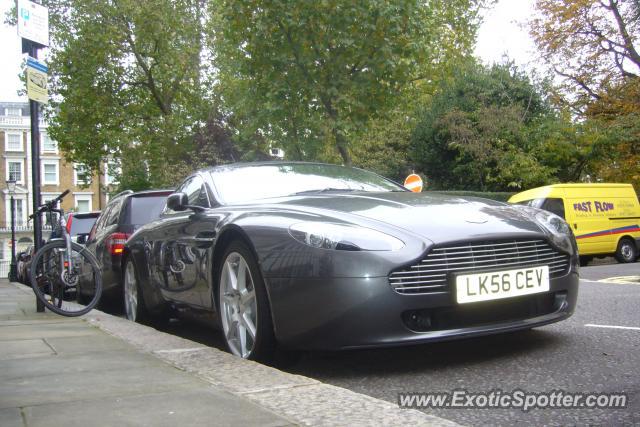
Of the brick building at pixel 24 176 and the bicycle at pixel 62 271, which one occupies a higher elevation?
the brick building at pixel 24 176

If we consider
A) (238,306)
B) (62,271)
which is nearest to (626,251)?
(62,271)

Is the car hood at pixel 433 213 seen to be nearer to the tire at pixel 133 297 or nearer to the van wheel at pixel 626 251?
the tire at pixel 133 297

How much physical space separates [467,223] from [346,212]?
650 mm

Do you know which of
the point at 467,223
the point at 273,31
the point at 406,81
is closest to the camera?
the point at 467,223

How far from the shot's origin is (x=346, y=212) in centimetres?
382

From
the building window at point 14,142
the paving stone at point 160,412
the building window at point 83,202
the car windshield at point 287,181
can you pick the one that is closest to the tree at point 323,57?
the car windshield at point 287,181

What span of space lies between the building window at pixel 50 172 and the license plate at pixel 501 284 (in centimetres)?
7799

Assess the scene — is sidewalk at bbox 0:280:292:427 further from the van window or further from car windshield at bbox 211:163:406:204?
the van window

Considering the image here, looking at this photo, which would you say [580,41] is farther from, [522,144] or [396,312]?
[396,312]

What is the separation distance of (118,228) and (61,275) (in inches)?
62.5

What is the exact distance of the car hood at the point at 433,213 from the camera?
3.59 metres

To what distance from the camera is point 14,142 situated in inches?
3036

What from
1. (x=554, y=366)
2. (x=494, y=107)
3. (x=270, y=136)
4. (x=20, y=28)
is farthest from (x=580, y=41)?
(x=554, y=366)

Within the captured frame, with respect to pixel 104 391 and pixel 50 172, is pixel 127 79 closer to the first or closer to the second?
pixel 104 391
